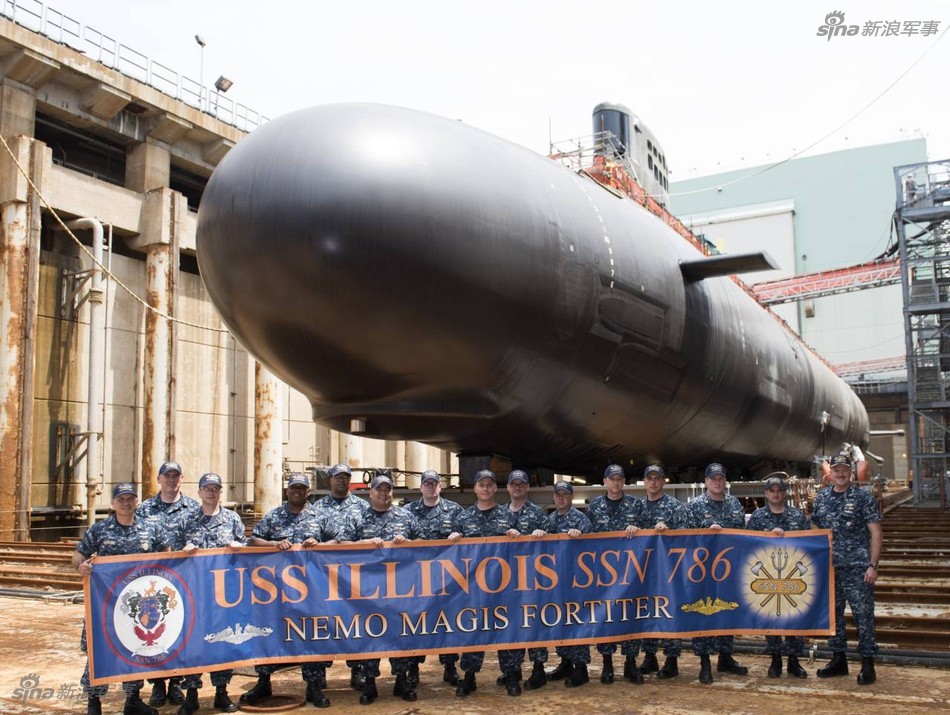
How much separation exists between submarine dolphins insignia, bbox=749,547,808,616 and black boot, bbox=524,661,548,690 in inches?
62.3

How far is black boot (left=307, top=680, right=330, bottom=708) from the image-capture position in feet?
16.5

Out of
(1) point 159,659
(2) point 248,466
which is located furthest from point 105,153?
(1) point 159,659

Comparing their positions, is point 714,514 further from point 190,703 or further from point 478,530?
point 190,703

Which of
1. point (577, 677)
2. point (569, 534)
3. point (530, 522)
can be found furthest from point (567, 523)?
point (577, 677)

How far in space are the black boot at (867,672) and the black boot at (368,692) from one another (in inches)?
121

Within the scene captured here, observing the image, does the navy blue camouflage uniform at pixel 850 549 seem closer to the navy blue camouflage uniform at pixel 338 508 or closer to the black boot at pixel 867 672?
the black boot at pixel 867 672

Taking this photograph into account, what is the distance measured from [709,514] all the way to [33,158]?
610 inches

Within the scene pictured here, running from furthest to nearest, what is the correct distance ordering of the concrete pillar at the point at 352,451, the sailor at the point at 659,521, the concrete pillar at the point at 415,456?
the concrete pillar at the point at 415,456 < the concrete pillar at the point at 352,451 < the sailor at the point at 659,521

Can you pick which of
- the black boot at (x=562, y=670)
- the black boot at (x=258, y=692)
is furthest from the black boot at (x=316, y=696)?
the black boot at (x=562, y=670)

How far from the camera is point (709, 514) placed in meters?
5.98

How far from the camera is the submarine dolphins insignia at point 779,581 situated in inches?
227

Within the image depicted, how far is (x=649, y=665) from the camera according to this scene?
5.78 metres

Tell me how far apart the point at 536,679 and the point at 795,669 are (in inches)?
68.8

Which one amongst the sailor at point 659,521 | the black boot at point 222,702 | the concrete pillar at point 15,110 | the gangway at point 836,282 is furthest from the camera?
the gangway at point 836,282
